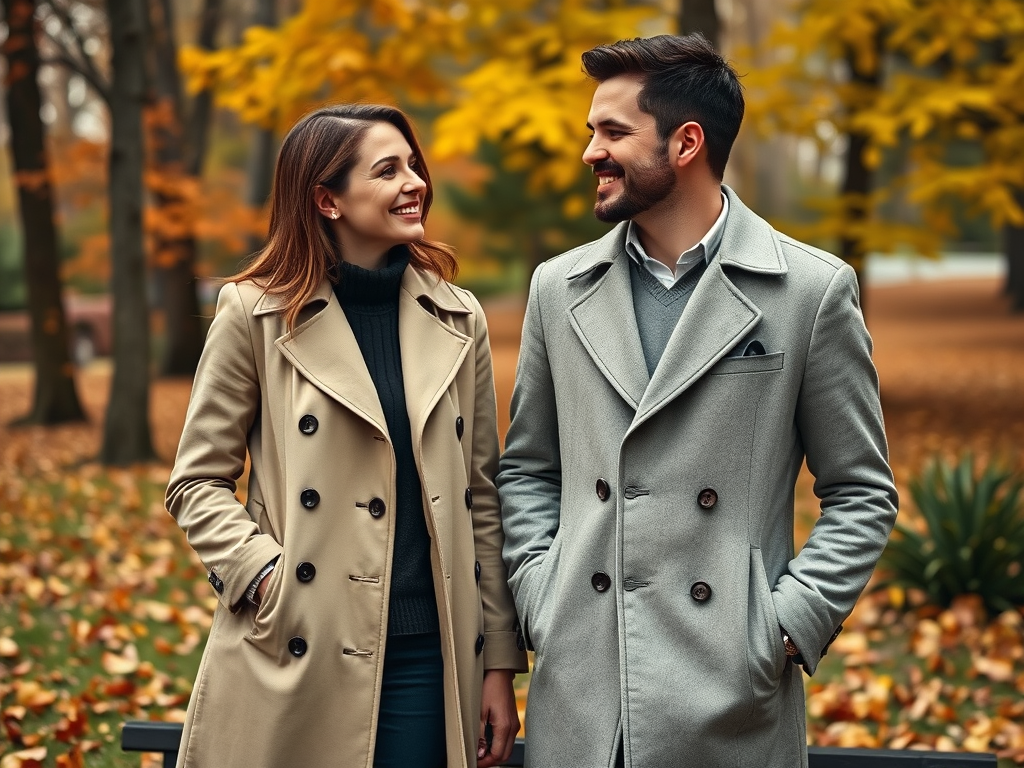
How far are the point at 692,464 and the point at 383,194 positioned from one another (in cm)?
96

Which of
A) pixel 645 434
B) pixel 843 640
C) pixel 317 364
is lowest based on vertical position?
pixel 843 640

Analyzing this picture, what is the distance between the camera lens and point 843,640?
595cm

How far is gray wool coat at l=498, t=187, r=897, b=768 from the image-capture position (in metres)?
2.57

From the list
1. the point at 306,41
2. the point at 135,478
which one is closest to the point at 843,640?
Result: the point at 135,478

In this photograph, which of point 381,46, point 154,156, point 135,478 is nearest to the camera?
point 135,478

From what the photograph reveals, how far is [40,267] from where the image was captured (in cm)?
1357

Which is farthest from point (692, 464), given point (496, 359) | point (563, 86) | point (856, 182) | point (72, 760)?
point (496, 359)

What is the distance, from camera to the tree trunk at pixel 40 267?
13039 millimetres

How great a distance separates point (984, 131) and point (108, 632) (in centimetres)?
951

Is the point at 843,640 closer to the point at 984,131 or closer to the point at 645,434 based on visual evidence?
the point at 645,434

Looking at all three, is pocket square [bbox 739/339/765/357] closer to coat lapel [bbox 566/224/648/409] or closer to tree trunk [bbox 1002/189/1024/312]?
coat lapel [bbox 566/224/648/409]

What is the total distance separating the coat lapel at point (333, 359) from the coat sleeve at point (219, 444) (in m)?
0.10

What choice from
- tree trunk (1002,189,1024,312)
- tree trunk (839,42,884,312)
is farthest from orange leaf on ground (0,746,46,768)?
tree trunk (1002,189,1024,312)

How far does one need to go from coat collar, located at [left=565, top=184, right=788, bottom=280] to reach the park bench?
143cm
